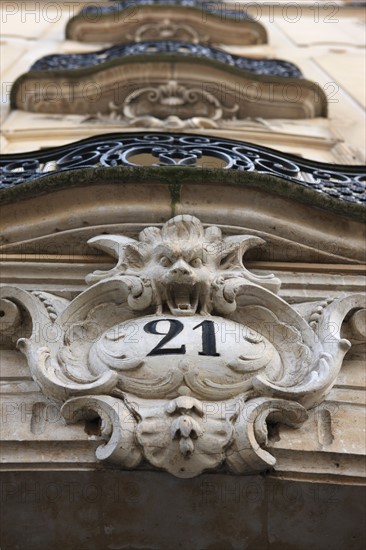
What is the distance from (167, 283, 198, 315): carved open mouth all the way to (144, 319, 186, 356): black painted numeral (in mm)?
141

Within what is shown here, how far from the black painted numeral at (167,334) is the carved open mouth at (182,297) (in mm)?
141

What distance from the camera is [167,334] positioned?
3.50 metres

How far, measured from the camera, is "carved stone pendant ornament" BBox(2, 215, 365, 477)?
315 centimetres

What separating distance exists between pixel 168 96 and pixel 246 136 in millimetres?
1398

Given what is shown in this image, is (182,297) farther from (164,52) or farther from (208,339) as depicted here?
(164,52)

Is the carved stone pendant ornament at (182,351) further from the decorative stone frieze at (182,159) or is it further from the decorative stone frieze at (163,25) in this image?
the decorative stone frieze at (163,25)

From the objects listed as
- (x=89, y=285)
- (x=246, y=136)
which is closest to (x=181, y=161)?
(x=89, y=285)

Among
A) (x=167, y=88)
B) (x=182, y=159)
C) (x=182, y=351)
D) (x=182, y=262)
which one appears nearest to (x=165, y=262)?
(x=182, y=262)

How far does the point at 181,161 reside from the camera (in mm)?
5137

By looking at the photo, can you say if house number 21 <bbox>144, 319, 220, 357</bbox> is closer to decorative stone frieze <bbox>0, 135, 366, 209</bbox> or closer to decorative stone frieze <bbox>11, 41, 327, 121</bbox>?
decorative stone frieze <bbox>0, 135, 366, 209</bbox>

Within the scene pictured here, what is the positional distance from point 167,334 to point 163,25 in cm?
1002

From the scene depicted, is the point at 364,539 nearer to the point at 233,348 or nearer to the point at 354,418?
the point at 354,418

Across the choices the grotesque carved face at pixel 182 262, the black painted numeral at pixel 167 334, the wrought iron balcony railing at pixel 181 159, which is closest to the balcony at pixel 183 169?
the wrought iron balcony railing at pixel 181 159

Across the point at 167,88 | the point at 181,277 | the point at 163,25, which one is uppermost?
the point at 163,25
